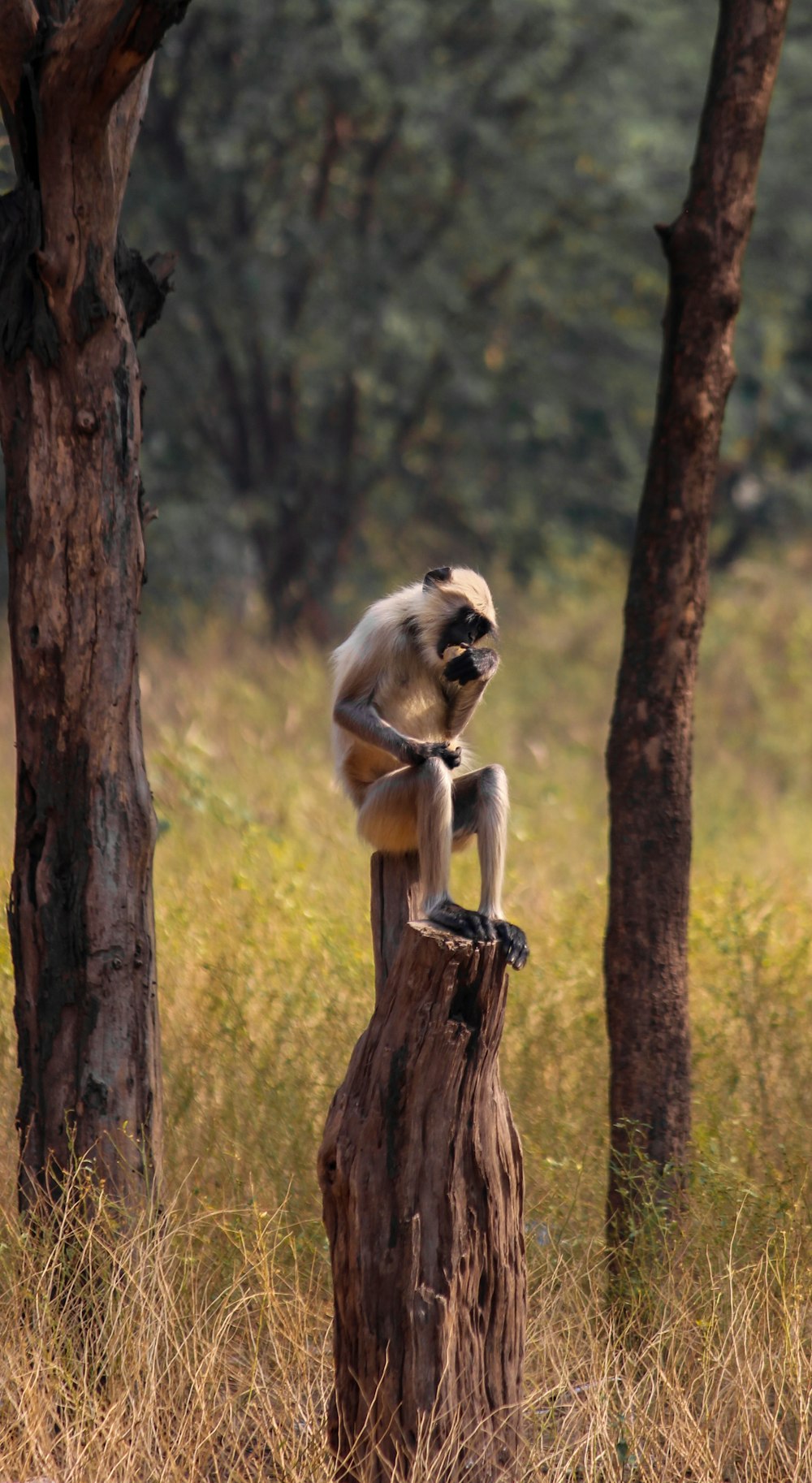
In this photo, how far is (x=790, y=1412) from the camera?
3.87 m

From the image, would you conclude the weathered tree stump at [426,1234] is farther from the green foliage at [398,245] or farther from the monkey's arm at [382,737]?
the green foliage at [398,245]

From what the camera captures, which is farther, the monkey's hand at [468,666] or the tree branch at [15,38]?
the monkey's hand at [468,666]

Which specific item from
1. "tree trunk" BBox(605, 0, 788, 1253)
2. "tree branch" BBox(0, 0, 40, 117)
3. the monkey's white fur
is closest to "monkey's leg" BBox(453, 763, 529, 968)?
the monkey's white fur

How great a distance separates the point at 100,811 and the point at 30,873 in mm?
271

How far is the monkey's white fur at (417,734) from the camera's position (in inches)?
171

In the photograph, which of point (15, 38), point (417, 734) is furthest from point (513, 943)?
point (15, 38)

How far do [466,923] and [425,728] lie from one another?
1195 millimetres

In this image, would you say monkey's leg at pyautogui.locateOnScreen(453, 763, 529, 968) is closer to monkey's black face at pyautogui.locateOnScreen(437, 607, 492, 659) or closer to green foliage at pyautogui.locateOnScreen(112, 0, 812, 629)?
monkey's black face at pyautogui.locateOnScreen(437, 607, 492, 659)

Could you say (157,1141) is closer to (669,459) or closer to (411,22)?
(669,459)

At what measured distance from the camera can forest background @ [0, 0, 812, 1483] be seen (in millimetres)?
3824

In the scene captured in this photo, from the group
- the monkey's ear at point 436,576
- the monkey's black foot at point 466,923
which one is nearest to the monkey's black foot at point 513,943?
the monkey's black foot at point 466,923

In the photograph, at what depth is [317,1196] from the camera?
4.70 meters

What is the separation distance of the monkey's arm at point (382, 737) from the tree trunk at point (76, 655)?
0.79m

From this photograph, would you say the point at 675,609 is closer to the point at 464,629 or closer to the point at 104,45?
the point at 464,629
